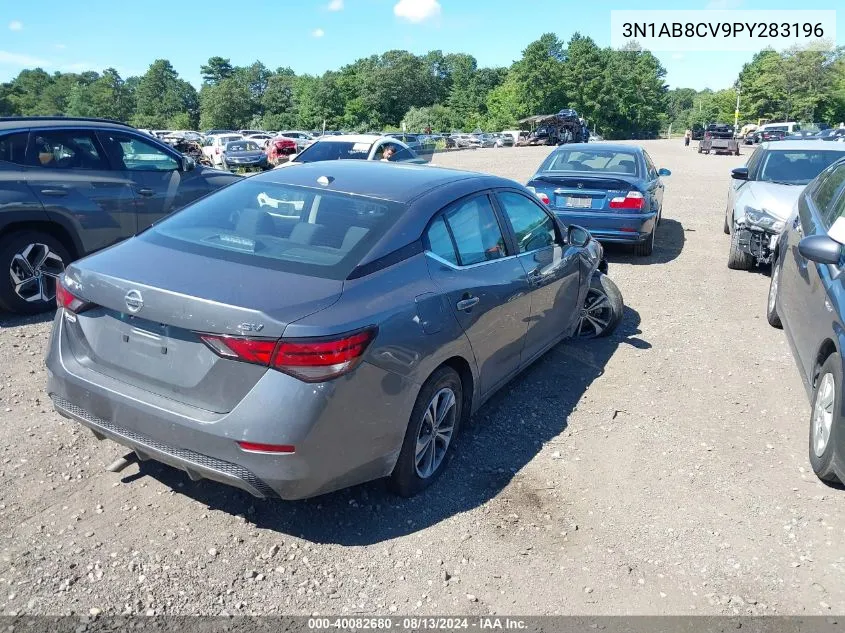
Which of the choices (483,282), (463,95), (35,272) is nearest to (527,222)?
(483,282)

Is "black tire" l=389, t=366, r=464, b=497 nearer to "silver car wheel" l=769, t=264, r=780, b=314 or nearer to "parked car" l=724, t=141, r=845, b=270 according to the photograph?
"silver car wheel" l=769, t=264, r=780, b=314

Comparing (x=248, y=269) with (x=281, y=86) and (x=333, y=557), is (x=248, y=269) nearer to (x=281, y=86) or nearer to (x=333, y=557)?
(x=333, y=557)

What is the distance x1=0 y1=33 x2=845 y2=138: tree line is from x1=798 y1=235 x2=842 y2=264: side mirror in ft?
270

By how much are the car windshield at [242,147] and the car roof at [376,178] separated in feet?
87.5

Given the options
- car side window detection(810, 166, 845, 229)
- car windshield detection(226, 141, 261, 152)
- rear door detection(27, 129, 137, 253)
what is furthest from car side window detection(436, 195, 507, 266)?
car windshield detection(226, 141, 261, 152)

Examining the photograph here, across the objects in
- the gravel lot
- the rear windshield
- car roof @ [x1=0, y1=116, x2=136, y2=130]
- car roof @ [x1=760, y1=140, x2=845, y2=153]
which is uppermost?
car roof @ [x1=0, y1=116, x2=136, y2=130]

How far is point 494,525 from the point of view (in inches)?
136

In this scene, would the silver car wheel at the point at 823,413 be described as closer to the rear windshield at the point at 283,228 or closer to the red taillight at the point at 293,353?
the rear windshield at the point at 283,228

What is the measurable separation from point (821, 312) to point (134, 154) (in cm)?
649

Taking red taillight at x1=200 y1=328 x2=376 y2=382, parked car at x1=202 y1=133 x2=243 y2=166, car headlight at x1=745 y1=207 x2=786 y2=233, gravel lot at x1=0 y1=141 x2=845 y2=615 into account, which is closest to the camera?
red taillight at x1=200 y1=328 x2=376 y2=382

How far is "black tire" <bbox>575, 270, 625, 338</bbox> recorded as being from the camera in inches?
240

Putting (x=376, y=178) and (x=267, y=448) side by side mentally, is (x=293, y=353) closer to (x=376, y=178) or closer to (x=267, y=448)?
(x=267, y=448)

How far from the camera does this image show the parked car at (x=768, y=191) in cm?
837

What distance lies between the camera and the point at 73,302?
329 centimetres
